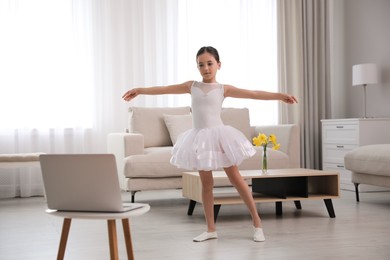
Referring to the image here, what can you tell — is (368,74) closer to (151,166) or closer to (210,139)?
(151,166)

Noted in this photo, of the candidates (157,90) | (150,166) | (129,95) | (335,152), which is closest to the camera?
(129,95)

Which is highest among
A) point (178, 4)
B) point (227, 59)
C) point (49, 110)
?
point (178, 4)

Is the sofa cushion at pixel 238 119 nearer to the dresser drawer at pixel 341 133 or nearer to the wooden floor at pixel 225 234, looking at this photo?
the dresser drawer at pixel 341 133

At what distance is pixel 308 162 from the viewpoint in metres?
6.98

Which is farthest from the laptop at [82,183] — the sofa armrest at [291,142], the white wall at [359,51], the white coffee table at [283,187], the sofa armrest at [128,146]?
the white wall at [359,51]

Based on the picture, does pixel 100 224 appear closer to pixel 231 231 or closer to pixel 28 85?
pixel 231 231

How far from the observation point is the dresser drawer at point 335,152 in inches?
240

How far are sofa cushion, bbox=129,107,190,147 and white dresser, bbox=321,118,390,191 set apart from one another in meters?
1.78

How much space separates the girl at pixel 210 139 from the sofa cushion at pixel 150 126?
224cm

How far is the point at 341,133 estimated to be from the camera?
6.16 m

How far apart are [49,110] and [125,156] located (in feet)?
4.80

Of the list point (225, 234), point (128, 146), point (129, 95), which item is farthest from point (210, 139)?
point (128, 146)

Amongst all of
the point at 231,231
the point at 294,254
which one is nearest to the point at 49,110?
the point at 231,231

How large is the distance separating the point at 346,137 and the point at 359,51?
4.23 ft
